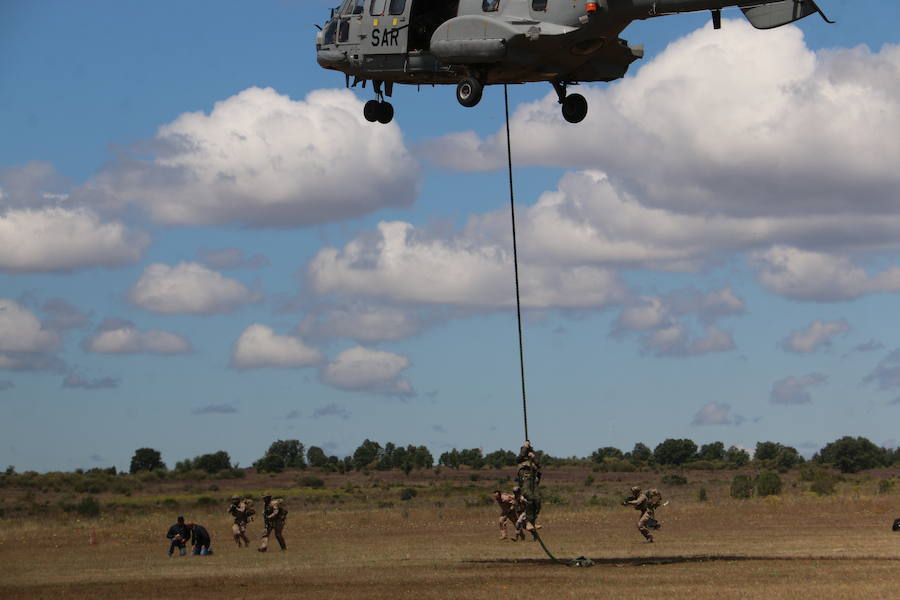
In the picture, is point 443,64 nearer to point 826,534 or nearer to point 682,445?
point 826,534

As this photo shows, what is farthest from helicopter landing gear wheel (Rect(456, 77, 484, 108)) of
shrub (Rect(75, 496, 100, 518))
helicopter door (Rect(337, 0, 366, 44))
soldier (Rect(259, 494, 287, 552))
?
shrub (Rect(75, 496, 100, 518))

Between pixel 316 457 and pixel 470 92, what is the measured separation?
112 metres

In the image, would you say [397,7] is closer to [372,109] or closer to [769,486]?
[372,109]

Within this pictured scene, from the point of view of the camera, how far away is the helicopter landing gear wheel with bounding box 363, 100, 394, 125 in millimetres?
26406

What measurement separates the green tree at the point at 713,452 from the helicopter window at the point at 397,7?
113 metres

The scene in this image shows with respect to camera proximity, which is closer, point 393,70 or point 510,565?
point 393,70

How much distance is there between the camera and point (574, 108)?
25266 mm

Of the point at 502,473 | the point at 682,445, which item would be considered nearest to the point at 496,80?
the point at 502,473

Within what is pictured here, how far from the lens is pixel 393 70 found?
25.2 meters

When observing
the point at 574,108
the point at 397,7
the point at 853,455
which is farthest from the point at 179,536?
the point at 853,455

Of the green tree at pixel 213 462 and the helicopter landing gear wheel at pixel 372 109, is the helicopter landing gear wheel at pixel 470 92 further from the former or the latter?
the green tree at pixel 213 462

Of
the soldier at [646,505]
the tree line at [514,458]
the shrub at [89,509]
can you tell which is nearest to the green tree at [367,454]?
the tree line at [514,458]

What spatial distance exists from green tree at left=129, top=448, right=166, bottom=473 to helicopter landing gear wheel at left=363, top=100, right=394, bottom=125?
10107 centimetres

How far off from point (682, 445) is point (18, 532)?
9104cm
